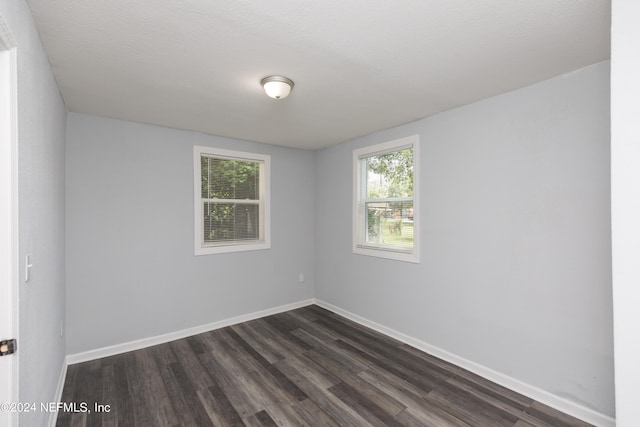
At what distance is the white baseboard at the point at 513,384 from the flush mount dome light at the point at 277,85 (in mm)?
2850

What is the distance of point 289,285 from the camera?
4586mm

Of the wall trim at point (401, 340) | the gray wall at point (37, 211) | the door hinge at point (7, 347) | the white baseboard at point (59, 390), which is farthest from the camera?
the wall trim at point (401, 340)

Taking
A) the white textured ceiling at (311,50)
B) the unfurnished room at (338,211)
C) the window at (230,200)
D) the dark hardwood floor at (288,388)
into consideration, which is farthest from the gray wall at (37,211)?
the window at (230,200)

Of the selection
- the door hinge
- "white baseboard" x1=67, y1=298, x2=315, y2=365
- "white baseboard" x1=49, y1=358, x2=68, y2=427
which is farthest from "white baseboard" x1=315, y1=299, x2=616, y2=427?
the door hinge

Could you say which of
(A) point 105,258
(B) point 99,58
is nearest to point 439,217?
(B) point 99,58

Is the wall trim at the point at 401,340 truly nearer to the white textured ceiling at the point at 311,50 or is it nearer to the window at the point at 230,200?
the window at the point at 230,200

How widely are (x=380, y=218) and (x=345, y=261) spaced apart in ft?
2.76

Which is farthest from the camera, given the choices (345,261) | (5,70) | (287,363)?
(345,261)

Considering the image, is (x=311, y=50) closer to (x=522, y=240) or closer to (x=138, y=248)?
(x=522, y=240)

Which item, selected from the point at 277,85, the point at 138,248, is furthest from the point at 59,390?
the point at 277,85

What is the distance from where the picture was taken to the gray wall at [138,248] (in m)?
3.02

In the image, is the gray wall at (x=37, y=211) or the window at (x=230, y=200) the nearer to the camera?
the gray wall at (x=37, y=211)

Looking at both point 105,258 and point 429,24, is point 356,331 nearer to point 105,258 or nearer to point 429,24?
point 105,258

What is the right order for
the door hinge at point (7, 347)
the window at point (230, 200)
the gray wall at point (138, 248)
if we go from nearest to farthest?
the door hinge at point (7, 347), the gray wall at point (138, 248), the window at point (230, 200)
